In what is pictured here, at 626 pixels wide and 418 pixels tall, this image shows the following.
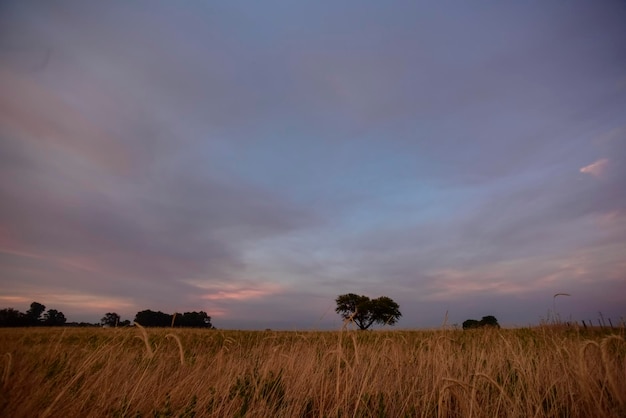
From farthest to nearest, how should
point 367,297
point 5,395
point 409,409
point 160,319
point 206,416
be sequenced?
point 367,297
point 160,319
point 409,409
point 206,416
point 5,395

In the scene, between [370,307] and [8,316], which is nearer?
[8,316]

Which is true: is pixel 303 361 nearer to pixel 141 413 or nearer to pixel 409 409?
pixel 409 409

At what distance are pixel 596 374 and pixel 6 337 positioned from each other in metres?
7.10

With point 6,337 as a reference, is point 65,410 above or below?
below

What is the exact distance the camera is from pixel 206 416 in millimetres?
3205

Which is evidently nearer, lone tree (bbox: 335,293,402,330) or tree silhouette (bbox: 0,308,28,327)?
tree silhouette (bbox: 0,308,28,327)

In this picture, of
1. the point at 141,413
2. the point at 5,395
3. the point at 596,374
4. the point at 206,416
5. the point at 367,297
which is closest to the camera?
the point at 5,395

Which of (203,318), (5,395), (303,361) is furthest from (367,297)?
(5,395)

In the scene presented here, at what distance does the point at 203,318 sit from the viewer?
49969 millimetres

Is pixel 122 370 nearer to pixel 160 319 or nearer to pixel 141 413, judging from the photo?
pixel 141 413

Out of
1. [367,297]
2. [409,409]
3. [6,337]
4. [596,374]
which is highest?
[367,297]

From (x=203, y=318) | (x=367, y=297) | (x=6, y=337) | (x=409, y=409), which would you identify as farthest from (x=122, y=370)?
(x=367, y=297)

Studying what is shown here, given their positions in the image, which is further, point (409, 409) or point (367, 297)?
point (367, 297)

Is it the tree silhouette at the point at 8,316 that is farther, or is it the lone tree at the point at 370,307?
the lone tree at the point at 370,307
